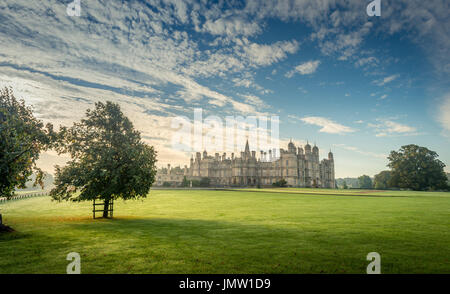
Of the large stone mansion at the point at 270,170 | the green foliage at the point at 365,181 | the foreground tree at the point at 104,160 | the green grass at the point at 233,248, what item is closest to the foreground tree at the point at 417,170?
the large stone mansion at the point at 270,170

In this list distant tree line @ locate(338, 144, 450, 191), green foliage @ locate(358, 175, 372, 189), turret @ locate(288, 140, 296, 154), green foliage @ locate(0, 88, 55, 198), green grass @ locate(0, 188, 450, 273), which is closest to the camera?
green grass @ locate(0, 188, 450, 273)

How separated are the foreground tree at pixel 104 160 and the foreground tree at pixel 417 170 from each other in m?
77.2

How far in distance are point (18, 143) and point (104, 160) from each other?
517 cm

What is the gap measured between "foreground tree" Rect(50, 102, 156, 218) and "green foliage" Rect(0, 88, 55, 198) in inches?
61.7

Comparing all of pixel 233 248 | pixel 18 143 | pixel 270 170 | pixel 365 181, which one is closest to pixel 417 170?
pixel 270 170

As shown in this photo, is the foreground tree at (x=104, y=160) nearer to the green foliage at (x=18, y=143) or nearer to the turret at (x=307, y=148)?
the green foliage at (x=18, y=143)

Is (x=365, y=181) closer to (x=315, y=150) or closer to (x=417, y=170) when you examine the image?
(x=315, y=150)

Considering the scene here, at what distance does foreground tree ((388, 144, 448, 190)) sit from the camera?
68.3 meters

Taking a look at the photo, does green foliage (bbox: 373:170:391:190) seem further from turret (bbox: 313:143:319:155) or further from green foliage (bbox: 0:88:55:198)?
green foliage (bbox: 0:88:55:198)

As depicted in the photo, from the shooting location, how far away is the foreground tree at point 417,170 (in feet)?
224

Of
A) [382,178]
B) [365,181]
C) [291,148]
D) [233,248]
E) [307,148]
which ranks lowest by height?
[365,181]

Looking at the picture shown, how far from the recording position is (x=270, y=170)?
100188 millimetres

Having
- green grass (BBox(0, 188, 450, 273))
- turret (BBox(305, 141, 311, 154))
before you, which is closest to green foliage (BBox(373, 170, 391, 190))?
turret (BBox(305, 141, 311, 154))
